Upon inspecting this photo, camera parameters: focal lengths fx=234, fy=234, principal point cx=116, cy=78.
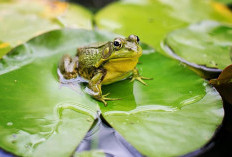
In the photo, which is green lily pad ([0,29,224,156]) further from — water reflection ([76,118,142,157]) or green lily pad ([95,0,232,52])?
green lily pad ([95,0,232,52])

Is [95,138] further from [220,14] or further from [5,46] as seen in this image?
[220,14]

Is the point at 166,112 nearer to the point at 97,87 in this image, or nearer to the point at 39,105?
the point at 97,87

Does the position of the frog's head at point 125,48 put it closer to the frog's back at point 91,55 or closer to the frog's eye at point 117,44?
the frog's eye at point 117,44

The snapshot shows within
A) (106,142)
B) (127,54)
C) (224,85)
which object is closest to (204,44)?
(224,85)

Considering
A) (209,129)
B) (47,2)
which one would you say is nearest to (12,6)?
(47,2)

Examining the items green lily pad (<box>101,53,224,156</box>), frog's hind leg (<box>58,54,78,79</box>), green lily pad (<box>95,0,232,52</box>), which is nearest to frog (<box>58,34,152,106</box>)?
frog's hind leg (<box>58,54,78,79</box>)

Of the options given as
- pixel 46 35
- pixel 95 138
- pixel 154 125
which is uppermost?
pixel 46 35

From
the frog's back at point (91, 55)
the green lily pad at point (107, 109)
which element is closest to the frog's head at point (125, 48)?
the frog's back at point (91, 55)
